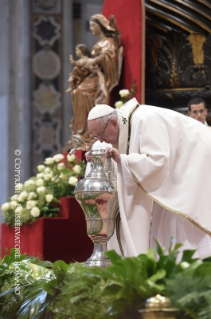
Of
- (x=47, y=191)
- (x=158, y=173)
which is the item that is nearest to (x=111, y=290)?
(x=158, y=173)

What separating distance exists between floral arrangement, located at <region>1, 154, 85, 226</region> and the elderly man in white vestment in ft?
8.25

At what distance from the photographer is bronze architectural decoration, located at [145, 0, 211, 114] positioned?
842cm

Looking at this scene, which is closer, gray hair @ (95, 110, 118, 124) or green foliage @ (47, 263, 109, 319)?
green foliage @ (47, 263, 109, 319)

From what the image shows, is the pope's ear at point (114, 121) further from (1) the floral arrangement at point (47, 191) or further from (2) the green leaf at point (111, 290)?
(1) the floral arrangement at point (47, 191)

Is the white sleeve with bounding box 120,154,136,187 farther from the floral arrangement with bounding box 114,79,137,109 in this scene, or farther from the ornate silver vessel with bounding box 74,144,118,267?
the floral arrangement with bounding box 114,79,137,109

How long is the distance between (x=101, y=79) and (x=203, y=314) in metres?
5.95

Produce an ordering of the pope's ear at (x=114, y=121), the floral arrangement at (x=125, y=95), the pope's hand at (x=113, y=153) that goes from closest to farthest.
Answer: the pope's hand at (x=113, y=153) → the pope's ear at (x=114, y=121) → the floral arrangement at (x=125, y=95)

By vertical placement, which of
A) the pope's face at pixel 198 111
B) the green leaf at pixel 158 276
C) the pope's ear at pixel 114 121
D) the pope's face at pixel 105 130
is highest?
the pope's face at pixel 198 111

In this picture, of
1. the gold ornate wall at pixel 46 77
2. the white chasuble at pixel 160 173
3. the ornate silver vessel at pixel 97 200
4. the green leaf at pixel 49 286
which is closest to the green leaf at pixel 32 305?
the green leaf at pixel 49 286

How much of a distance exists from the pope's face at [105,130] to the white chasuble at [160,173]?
52 mm

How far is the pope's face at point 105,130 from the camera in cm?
458

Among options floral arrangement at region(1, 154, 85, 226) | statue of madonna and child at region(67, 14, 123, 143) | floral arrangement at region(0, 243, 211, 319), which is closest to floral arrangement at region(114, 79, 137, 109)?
statue of madonna and child at region(67, 14, 123, 143)

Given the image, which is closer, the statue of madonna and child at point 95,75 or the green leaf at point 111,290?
the green leaf at point 111,290

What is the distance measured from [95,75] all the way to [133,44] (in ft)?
2.05
